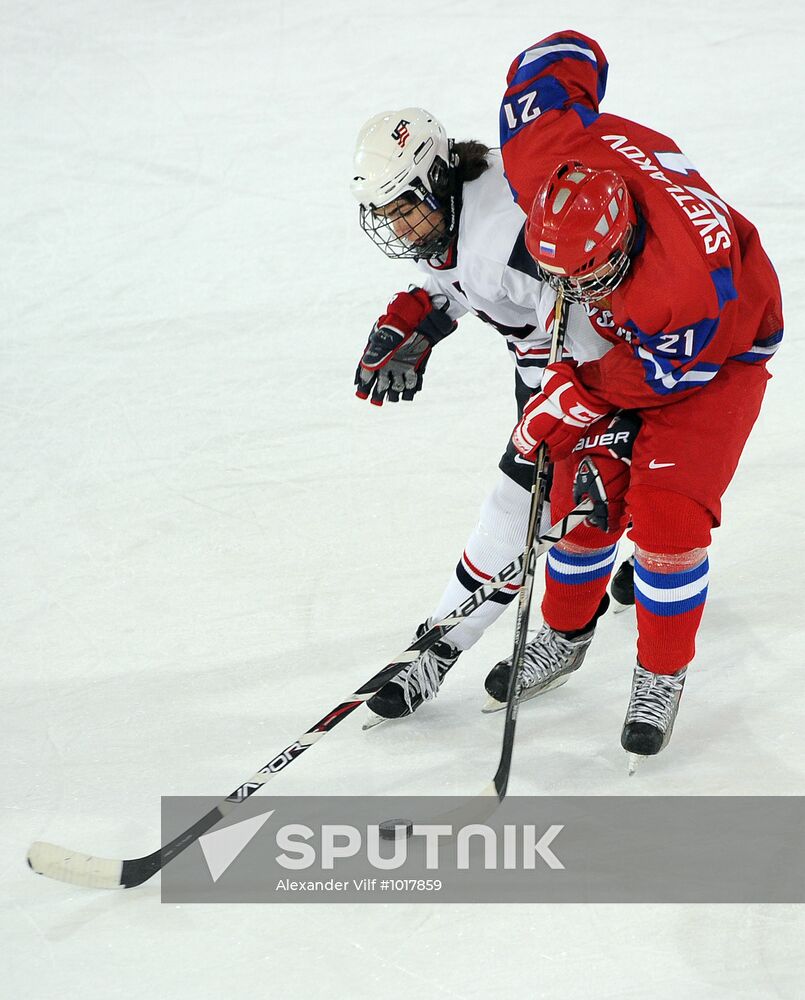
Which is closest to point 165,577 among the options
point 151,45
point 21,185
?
point 21,185

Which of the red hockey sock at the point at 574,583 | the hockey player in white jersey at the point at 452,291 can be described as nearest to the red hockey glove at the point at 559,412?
the hockey player in white jersey at the point at 452,291

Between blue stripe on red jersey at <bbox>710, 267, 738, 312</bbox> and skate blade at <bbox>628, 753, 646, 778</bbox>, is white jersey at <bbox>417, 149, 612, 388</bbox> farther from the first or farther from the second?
skate blade at <bbox>628, 753, 646, 778</bbox>

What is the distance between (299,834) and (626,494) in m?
0.90

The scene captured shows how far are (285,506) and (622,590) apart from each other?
3.16ft

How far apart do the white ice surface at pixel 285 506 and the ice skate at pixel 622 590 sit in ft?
0.17

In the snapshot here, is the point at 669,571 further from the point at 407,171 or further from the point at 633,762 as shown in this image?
the point at 407,171

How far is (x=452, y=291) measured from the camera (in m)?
2.61

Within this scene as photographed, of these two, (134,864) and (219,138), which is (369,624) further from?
(219,138)

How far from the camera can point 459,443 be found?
3498 mm

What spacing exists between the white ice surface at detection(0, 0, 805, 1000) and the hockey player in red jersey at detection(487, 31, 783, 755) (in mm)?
365

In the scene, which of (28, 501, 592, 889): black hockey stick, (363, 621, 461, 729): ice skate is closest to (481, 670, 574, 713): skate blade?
(363, 621, 461, 729): ice skate

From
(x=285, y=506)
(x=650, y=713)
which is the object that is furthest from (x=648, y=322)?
(x=285, y=506)

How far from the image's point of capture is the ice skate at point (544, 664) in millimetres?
2578

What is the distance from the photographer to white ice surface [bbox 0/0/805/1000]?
6.58 ft
